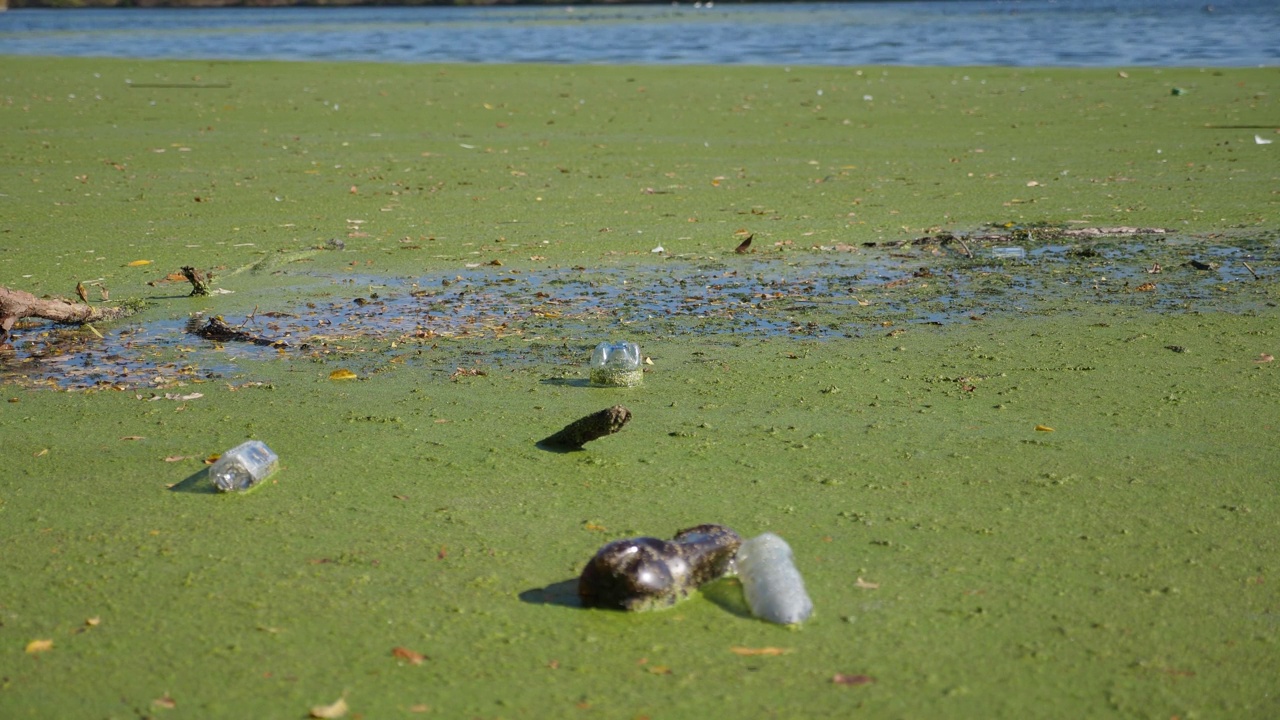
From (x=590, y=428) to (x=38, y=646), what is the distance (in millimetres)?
1372

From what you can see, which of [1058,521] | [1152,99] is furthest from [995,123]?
[1058,521]

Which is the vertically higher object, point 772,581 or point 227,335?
point 772,581

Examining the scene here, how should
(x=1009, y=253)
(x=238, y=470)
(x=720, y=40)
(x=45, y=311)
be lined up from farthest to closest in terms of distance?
(x=720, y=40)
(x=1009, y=253)
(x=45, y=311)
(x=238, y=470)

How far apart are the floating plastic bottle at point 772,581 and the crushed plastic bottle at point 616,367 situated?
1317 mm

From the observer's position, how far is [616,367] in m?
3.88

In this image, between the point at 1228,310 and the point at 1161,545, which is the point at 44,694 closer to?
the point at 1161,545

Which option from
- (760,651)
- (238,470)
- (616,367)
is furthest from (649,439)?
(760,651)

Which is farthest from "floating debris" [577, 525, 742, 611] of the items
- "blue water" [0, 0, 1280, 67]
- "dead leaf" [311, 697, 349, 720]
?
"blue water" [0, 0, 1280, 67]

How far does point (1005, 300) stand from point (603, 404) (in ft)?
6.32

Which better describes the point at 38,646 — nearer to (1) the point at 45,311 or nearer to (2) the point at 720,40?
(1) the point at 45,311

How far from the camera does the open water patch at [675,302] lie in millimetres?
4289

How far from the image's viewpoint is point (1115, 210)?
6.63 meters

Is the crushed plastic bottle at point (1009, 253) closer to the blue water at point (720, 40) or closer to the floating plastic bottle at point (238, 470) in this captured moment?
the floating plastic bottle at point (238, 470)

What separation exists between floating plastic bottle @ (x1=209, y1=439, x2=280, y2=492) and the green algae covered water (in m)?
0.04
